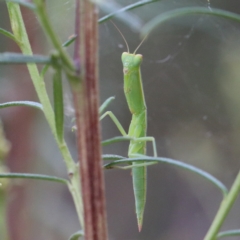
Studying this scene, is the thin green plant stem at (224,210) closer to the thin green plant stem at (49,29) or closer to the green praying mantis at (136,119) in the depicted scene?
the thin green plant stem at (49,29)

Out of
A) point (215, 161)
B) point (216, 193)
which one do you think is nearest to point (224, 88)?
point (215, 161)

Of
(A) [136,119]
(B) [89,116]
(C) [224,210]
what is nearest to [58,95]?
(B) [89,116]

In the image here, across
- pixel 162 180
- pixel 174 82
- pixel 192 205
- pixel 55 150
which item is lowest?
pixel 192 205

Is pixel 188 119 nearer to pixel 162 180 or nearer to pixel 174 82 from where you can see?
pixel 174 82

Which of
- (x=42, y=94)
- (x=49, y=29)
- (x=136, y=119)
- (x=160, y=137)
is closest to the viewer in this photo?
(x=49, y=29)

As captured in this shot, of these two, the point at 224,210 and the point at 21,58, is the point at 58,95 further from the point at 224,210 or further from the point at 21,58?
the point at 224,210

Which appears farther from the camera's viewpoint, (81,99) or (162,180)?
(162,180)
